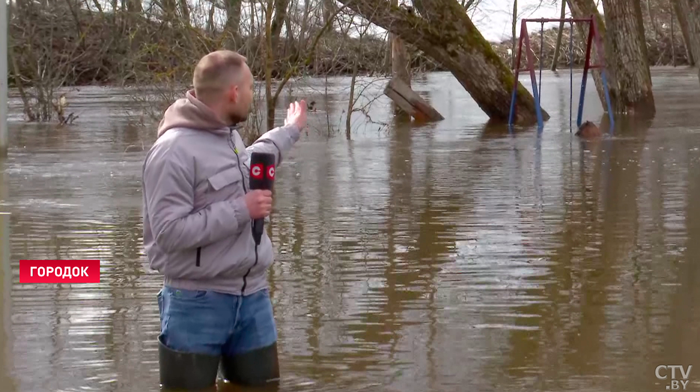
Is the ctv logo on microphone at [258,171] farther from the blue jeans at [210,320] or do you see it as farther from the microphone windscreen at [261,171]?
the blue jeans at [210,320]

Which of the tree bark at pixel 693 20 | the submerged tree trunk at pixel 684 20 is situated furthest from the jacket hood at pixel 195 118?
the submerged tree trunk at pixel 684 20

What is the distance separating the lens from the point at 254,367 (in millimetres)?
4363

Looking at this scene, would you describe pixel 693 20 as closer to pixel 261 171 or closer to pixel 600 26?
pixel 600 26

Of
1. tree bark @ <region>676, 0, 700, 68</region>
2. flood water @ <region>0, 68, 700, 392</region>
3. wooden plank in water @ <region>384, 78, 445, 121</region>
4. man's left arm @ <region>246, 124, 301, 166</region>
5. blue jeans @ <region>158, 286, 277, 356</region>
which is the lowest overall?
flood water @ <region>0, 68, 700, 392</region>

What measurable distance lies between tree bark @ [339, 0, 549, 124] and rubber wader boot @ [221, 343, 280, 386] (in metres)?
12.9

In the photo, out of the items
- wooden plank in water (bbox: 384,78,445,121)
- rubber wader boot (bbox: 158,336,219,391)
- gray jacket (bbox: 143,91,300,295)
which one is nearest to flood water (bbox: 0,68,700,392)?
rubber wader boot (bbox: 158,336,219,391)

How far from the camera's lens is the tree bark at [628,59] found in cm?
1888

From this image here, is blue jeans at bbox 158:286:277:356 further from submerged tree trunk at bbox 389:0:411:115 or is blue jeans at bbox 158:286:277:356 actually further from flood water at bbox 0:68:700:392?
submerged tree trunk at bbox 389:0:411:115

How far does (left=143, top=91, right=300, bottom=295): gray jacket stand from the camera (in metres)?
3.95

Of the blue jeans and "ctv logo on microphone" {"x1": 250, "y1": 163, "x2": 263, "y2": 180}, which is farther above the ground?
"ctv logo on microphone" {"x1": 250, "y1": 163, "x2": 263, "y2": 180}

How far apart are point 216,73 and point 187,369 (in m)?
1.05

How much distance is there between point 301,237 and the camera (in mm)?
7848

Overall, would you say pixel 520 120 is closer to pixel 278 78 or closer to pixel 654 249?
pixel 278 78

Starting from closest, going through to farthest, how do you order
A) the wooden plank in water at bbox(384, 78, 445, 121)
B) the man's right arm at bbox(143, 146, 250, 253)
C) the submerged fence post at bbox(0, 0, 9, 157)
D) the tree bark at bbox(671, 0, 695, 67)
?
the man's right arm at bbox(143, 146, 250, 253) → the submerged fence post at bbox(0, 0, 9, 157) → the tree bark at bbox(671, 0, 695, 67) → the wooden plank in water at bbox(384, 78, 445, 121)
